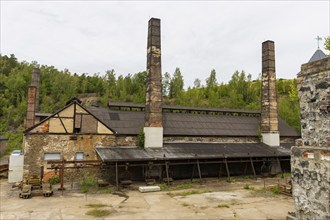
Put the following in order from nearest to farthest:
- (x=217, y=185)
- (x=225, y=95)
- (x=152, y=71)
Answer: (x=217, y=185)
(x=152, y=71)
(x=225, y=95)

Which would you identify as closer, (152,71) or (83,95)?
(152,71)

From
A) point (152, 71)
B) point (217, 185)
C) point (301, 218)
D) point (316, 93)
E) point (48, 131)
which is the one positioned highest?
point (152, 71)

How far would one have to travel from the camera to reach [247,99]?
157ft

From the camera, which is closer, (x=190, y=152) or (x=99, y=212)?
(x=99, y=212)

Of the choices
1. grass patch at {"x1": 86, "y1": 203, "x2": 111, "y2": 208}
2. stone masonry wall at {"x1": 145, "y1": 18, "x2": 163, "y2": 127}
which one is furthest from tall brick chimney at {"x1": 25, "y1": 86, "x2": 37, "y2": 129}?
grass patch at {"x1": 86, "y1": 203, "x2": 111, "y2": 208}

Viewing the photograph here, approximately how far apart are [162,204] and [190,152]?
5.89 m

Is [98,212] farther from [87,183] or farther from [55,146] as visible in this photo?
[55,146]

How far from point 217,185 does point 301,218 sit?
1012 centimetres

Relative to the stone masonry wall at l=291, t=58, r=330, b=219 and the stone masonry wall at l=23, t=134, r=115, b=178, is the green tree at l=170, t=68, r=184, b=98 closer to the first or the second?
the stone masonry wall at l=23, t=134, r=115, b=178

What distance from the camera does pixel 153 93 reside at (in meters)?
16.9

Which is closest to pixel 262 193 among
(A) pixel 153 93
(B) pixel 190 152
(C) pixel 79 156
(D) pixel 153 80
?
(B) pixel 190 152

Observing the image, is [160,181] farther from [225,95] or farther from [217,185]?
[225,95]

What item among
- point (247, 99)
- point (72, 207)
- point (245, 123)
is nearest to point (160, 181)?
point (72, 207)

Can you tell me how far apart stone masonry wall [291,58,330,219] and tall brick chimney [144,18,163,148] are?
1216 cm
